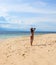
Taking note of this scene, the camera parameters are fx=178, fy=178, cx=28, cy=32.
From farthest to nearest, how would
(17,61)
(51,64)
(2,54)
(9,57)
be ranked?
(2,54) < (9,57) < (17,61) < (51,64)

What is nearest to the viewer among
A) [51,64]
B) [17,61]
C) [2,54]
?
[51,64]

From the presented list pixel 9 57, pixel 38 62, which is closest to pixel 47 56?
pixel 38 62

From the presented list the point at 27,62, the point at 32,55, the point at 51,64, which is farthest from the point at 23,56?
the point at 51,64

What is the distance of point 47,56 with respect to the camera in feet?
36.7

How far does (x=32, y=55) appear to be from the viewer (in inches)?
448

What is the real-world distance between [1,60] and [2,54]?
1.44 meters

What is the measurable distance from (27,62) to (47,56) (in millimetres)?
1706

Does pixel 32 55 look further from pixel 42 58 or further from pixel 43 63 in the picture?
pixel 43 63

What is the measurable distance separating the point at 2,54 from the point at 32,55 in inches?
82.9

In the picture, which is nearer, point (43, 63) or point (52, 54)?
point (43, 63)

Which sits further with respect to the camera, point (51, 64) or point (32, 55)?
point (32, 55)

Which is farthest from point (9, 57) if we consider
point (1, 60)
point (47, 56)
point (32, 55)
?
point (47, 56)

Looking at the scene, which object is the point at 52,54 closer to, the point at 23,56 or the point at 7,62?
the point at 23,56

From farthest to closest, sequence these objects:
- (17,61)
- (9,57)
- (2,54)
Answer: (2,54) → (9,57) → (17,61)
